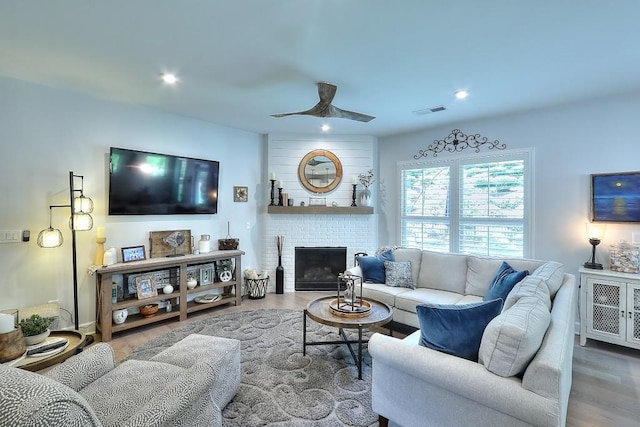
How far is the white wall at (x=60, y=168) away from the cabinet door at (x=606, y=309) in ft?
16.1

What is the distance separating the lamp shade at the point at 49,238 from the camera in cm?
300

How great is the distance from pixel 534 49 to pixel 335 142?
125 inches

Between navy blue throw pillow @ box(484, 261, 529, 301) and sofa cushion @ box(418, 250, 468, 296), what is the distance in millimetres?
518

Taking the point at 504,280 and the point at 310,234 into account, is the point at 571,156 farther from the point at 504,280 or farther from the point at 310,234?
the point at 310,234

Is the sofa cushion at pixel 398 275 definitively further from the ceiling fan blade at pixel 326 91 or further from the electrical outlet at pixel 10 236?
the electrical outlet at pixel 10 236

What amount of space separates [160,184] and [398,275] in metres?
3.25

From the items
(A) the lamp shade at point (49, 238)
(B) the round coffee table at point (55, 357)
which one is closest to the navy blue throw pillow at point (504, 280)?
(B) the round coffee table at point (55, 357)

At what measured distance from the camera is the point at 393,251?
4168mm

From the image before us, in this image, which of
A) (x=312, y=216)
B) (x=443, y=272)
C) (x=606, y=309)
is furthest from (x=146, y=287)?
(x=606, y=309)

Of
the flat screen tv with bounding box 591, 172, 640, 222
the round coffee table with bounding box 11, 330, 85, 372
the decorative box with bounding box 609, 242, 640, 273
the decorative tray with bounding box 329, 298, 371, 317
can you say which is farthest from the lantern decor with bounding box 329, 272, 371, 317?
the flat screen tv with bounding box 591, 172, 640, 222

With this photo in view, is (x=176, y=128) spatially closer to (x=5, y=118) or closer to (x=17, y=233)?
(x=5, y=118)

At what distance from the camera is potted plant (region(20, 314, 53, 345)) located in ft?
7.40

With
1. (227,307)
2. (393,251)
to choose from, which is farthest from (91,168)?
(393,251)

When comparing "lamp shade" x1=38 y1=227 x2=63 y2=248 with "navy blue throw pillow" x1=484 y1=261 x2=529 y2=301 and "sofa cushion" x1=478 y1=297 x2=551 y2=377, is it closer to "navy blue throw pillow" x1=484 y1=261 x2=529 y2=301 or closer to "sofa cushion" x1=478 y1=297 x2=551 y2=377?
"sofa cushion" x1=478 y1=297 x2=551 y2=377
